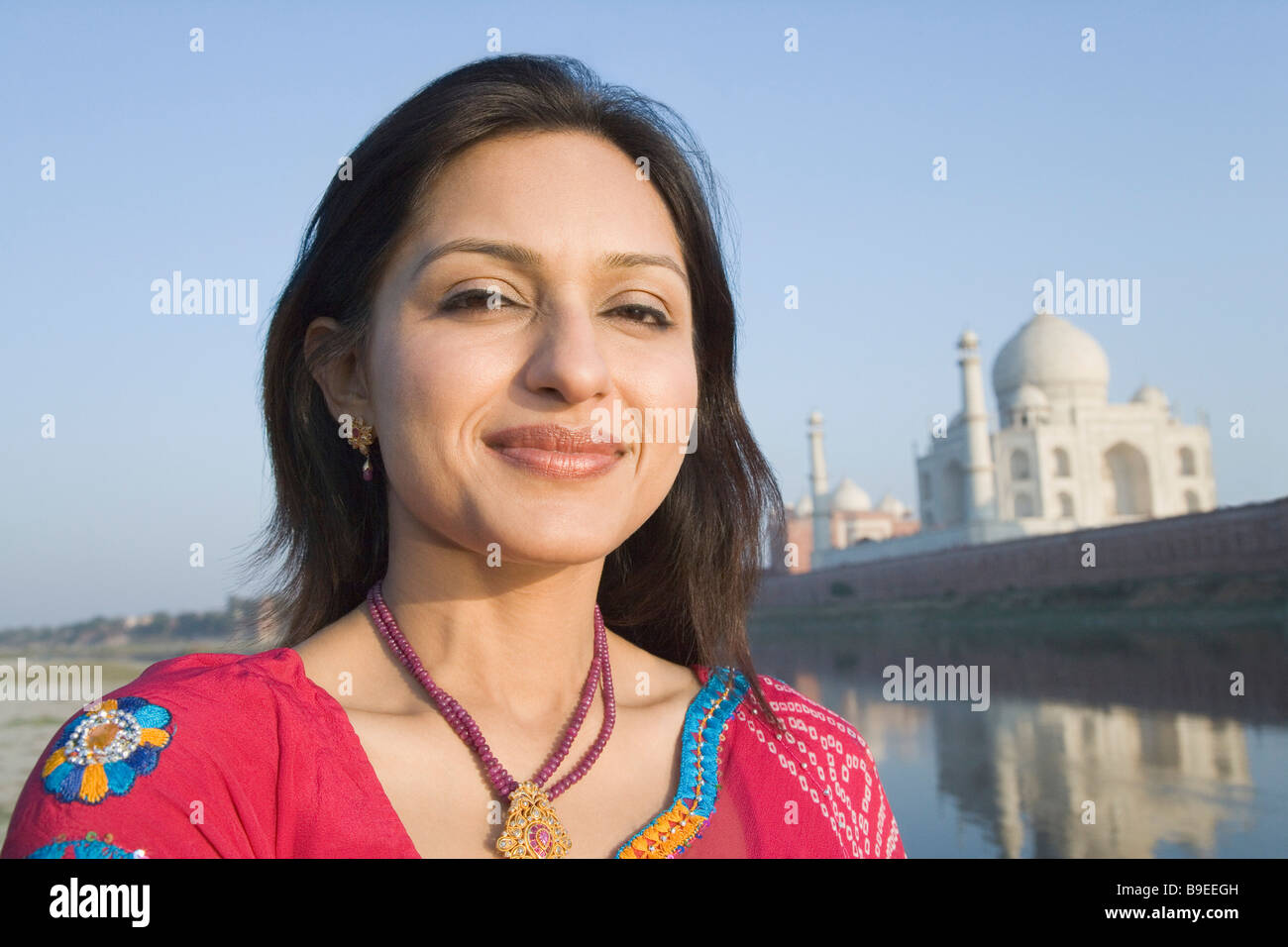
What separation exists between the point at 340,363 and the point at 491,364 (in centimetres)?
20

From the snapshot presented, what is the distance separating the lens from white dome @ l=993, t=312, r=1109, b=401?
76.0 feet

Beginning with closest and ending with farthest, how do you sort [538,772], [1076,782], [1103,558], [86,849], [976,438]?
1. [86,849]
2. [538,772]
3. [1076,782]
4. [1103,558]
5. [976,438]

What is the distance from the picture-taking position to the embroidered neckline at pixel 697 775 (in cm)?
87

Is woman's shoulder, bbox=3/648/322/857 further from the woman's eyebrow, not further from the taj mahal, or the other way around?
the taj mahal

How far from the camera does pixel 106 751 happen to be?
0.70m

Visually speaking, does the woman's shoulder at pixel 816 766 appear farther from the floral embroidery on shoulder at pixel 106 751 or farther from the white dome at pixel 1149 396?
the white dome at pixel 1149 396

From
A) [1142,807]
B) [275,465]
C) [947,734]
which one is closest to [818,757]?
[275,465]

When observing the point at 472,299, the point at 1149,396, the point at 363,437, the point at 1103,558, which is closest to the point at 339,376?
the point at 363,437

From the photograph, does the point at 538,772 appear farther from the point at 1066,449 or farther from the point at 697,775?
the point at 1066,449

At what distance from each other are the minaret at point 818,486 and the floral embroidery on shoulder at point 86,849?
91.4ft

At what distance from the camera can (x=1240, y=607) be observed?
1085 centimetres

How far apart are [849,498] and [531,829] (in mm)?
30562

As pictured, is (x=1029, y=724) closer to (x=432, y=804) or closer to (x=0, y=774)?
(x=0, y=774)

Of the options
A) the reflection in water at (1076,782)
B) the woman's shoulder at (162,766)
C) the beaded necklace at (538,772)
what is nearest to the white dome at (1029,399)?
the reflection in water at (1076,782)
